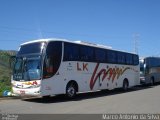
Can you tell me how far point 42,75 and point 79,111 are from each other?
3.54 meters

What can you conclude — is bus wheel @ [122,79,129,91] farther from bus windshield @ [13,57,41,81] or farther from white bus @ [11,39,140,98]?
bus windshield @ [13,57,41,81]

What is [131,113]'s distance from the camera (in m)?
11.7

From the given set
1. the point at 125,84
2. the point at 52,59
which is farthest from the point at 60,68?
the point at 125,84

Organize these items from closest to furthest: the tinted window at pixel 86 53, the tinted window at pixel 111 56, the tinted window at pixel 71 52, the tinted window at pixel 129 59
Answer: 1. the tinted window at pixel 71 52
2. the tinted window at pixel 86 53
3. the tinted window at pixel 111 56
4. the tinted window at pixel 129 59

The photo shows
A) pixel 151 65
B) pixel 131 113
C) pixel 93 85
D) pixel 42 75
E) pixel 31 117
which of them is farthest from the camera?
pixel 151 65

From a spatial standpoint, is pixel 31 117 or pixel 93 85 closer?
pixel 31 117

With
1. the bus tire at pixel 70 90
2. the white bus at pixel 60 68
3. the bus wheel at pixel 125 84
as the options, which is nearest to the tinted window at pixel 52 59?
the white bus at pixel 60 68

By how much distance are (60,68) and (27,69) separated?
179 centimetres

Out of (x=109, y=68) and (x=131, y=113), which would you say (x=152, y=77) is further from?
(x=131, y=113)

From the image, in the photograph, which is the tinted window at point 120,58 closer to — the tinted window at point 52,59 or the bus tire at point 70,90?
the bus tire at point 70,90

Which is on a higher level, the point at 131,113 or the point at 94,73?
the point at 94,73

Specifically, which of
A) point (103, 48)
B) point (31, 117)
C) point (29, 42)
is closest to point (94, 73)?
point (103, 48)

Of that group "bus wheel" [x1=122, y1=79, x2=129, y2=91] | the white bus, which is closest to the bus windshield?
the white bus

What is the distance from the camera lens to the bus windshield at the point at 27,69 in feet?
48.7
